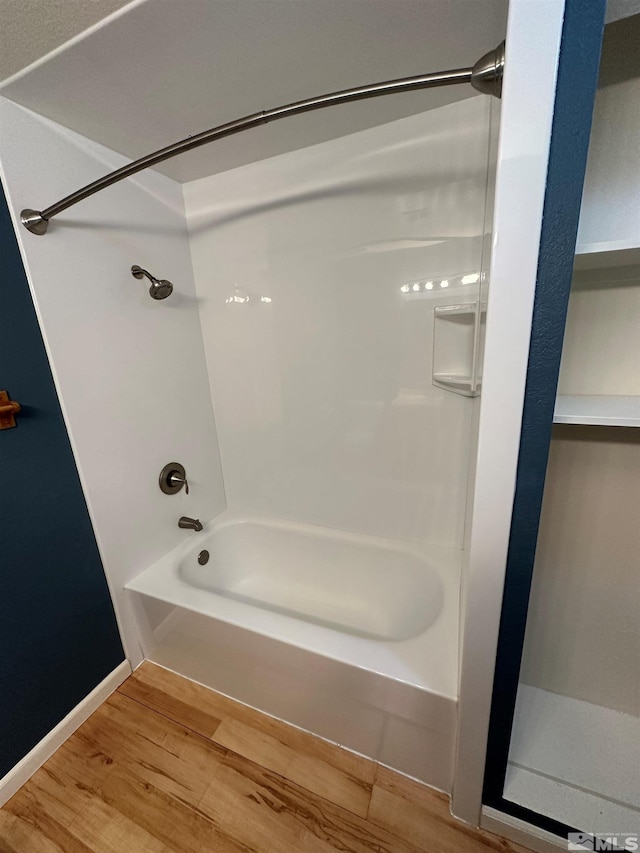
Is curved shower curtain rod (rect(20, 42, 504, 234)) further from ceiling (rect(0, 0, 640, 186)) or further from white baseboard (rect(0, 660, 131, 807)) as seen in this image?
white baseboard (rect(0, 660, 131, 807))

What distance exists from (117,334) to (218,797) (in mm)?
1724

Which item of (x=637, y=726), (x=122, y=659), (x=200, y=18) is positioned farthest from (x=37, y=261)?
(x=637, y=726)

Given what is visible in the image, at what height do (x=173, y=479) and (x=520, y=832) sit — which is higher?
(x=173, y=479)

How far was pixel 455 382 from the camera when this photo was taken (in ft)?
4.40

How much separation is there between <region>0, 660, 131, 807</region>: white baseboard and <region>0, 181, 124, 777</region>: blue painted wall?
3 centimetres

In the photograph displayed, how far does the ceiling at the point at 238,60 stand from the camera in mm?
849

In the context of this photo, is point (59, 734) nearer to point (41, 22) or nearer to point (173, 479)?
point (173, 479)

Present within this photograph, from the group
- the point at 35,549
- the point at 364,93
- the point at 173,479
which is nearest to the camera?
the point at 364,93

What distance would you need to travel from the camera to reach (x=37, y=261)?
1162 millimetres

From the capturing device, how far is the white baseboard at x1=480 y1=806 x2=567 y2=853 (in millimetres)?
958

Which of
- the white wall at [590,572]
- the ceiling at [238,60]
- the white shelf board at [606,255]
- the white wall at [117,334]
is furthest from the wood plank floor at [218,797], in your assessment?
the ceiling at [238,60]

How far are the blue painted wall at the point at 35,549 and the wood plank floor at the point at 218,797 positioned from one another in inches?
7.5

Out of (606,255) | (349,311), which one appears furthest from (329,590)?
(606,255)

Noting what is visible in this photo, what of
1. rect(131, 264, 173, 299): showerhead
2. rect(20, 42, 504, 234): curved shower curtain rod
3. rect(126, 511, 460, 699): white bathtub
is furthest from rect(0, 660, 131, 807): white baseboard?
rect(20, 42, 504, 234): curved shower curtain rod
